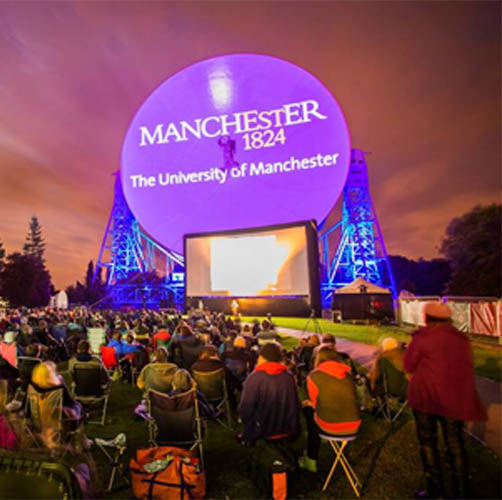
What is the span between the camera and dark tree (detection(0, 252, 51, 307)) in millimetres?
14305

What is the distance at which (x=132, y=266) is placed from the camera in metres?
29.5

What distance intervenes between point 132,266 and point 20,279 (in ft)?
48.5

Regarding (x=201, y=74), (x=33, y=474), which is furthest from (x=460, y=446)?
(x=201, y=74)

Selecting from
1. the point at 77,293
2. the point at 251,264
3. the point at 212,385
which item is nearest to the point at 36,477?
the point at 212,385

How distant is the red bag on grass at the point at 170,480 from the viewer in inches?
120

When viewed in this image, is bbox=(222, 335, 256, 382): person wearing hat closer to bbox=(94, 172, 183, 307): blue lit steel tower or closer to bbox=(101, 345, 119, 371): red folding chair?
bbox=(101, 345, 119, 371): red folding chair

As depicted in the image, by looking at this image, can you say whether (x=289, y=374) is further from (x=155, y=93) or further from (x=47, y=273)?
(x=47, y=273)

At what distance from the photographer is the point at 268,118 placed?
529 inches

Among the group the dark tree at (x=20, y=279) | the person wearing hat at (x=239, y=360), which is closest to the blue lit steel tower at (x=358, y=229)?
the dark tree at (x=20, y=279)

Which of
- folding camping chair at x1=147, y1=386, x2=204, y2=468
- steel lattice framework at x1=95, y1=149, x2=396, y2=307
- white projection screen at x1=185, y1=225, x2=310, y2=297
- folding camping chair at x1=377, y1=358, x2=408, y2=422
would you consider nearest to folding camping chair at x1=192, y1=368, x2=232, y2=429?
folding camping chair at x1=147, y1=386, x2=204, y2=468

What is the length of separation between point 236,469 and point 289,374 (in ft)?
4.23

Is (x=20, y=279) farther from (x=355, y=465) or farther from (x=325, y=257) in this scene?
(x=325, y=257)

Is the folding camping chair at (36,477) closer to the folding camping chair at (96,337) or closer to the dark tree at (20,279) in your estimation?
the folding camping chair at (96,337)

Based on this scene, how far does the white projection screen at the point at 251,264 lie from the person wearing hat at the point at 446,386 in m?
8.81
